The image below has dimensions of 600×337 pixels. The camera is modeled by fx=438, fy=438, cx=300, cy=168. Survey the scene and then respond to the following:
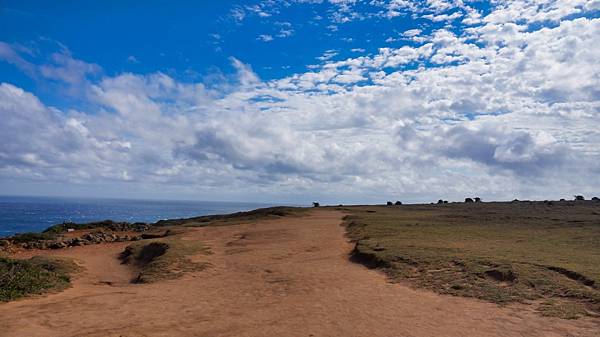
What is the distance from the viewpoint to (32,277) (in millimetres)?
15828

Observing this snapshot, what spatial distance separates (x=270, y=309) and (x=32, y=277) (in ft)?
31.2

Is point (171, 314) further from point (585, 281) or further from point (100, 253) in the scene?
point (100, 253)

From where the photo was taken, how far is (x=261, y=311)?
1209 cm

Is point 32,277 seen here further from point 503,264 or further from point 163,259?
point 503,264

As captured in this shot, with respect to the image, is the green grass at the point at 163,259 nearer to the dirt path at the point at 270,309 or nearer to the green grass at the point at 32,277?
the dirt path at the point at 270,309

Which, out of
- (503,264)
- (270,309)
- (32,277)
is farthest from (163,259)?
(503,264)

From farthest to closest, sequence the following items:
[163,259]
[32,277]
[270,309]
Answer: [163,259]
[32,277]
[270,309]

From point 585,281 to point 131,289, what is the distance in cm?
1489

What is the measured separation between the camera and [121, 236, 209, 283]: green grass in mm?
18266

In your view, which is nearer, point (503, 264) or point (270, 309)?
point (270, 309)

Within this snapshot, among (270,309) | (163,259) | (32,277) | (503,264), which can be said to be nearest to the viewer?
(270,309)

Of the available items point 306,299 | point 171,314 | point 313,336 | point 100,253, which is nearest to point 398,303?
point 306,299

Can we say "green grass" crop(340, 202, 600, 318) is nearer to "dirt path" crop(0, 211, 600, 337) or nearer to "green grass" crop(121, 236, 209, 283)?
"dirt path" crop(0, 211, 600, 337)

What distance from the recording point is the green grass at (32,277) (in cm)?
1430
